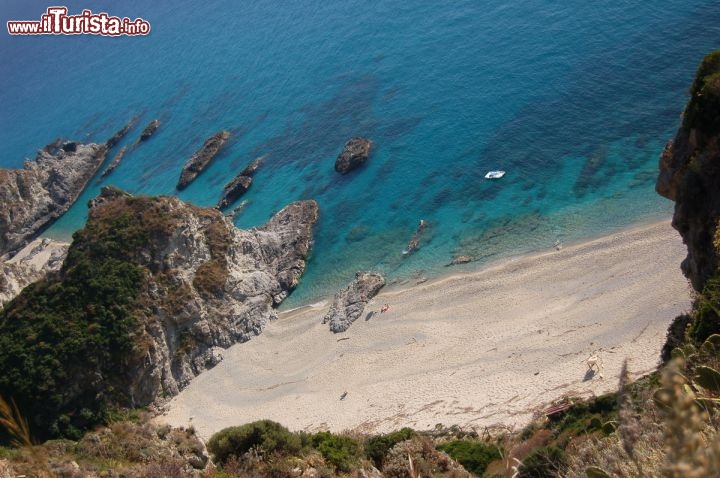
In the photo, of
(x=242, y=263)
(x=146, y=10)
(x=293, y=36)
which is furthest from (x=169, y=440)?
(x=146, y=10)

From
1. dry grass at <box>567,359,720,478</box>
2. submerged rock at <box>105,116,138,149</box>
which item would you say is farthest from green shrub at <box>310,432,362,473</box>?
submerged rock at <box>105,116,138,149</box>

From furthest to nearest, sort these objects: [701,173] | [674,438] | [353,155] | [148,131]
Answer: [148,131] → [353,155] → [701,173] → [674,438]

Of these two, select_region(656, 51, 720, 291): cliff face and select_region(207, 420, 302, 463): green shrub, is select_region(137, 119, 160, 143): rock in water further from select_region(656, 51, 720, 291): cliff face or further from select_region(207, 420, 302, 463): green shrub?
select_region(656, 51, 720, 291): cliff face

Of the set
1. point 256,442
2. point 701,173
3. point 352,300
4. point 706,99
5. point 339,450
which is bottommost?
point 352,300

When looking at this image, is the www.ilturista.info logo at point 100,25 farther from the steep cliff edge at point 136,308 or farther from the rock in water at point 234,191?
the steep cliff edge at point 136,308

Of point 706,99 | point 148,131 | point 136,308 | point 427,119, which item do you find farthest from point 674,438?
point 148,131

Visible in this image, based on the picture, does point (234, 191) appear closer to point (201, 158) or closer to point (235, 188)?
point (235, 188)
